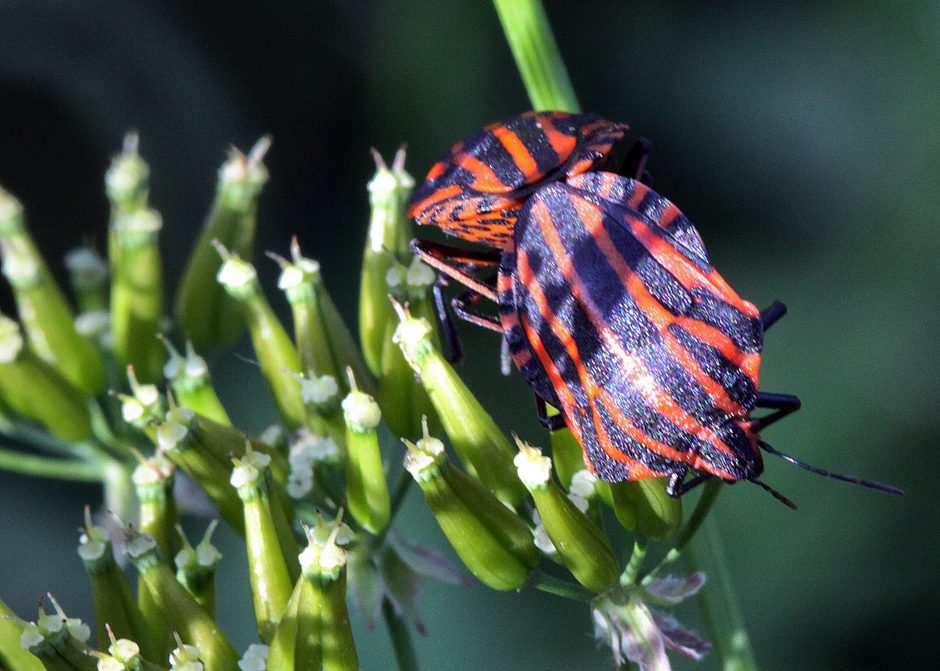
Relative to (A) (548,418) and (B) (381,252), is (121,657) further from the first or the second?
(B) (381,252)

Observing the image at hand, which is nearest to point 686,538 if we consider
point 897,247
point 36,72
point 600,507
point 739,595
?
point 600,507

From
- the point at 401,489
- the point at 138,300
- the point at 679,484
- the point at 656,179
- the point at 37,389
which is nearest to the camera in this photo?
the point at 679,484

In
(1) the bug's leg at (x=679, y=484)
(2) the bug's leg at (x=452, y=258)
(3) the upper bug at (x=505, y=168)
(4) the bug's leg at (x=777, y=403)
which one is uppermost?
(3) the upper bug at (x=505, y=168)

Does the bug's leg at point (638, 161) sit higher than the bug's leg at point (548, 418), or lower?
higher

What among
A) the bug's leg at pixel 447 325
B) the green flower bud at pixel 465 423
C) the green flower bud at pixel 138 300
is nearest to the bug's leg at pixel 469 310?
the bug's leg at pixel 447 325

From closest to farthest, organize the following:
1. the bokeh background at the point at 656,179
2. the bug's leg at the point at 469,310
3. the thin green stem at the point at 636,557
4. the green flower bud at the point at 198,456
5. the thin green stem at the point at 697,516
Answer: the thin green stem at the point at 697,516 → the thin green stem at the point at 636,557 → the bug's leg at the point at 469,310 → the green flower bud at the point at 198,456 → the bokeh background at the point at 656,179

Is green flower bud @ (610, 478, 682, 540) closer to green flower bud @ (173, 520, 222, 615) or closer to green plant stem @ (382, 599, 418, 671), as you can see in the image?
green plant stem @ (382, 599, 418, 671)

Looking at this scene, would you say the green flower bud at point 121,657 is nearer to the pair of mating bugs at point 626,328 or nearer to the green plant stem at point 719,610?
the pair of mating bugs at point 626,328

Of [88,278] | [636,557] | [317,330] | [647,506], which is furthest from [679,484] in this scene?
[88,278]
